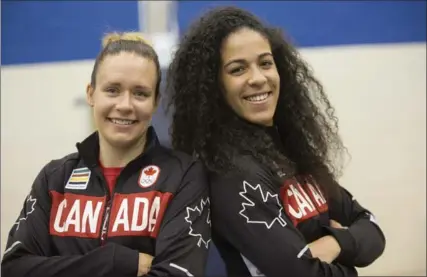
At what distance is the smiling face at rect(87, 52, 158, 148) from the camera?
1.22 meters

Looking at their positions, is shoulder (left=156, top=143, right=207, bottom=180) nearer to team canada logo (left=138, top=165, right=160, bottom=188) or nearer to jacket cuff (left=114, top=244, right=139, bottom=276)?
team canada logo (left=138, top=165, right=160, bottom=188)

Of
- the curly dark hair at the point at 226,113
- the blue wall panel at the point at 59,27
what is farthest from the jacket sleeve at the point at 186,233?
the blue wall panel at the point at 59,27

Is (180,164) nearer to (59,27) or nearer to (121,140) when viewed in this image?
(121,140)

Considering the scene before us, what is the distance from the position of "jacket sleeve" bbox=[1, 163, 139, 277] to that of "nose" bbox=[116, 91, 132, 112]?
1.00 feet

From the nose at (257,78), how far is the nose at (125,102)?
0.34 metres

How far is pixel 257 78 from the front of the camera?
4.32 ft

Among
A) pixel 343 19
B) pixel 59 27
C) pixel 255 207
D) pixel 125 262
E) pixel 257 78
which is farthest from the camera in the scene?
pixel 343 19

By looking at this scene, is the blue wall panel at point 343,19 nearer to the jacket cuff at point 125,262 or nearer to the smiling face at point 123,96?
the smiling face at point 123,96

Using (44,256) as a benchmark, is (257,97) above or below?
above

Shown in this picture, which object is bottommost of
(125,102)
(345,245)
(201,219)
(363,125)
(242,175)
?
(345,245)

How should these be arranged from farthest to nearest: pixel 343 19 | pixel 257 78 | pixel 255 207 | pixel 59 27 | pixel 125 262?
pixel 343 19
pixel 59 27
pixel 257 78
pixel 255 207
pixel 125 262

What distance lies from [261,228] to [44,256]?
1.81ft

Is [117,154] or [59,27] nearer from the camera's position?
[117,154]

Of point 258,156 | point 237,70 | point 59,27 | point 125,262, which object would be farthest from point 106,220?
point 59,27
